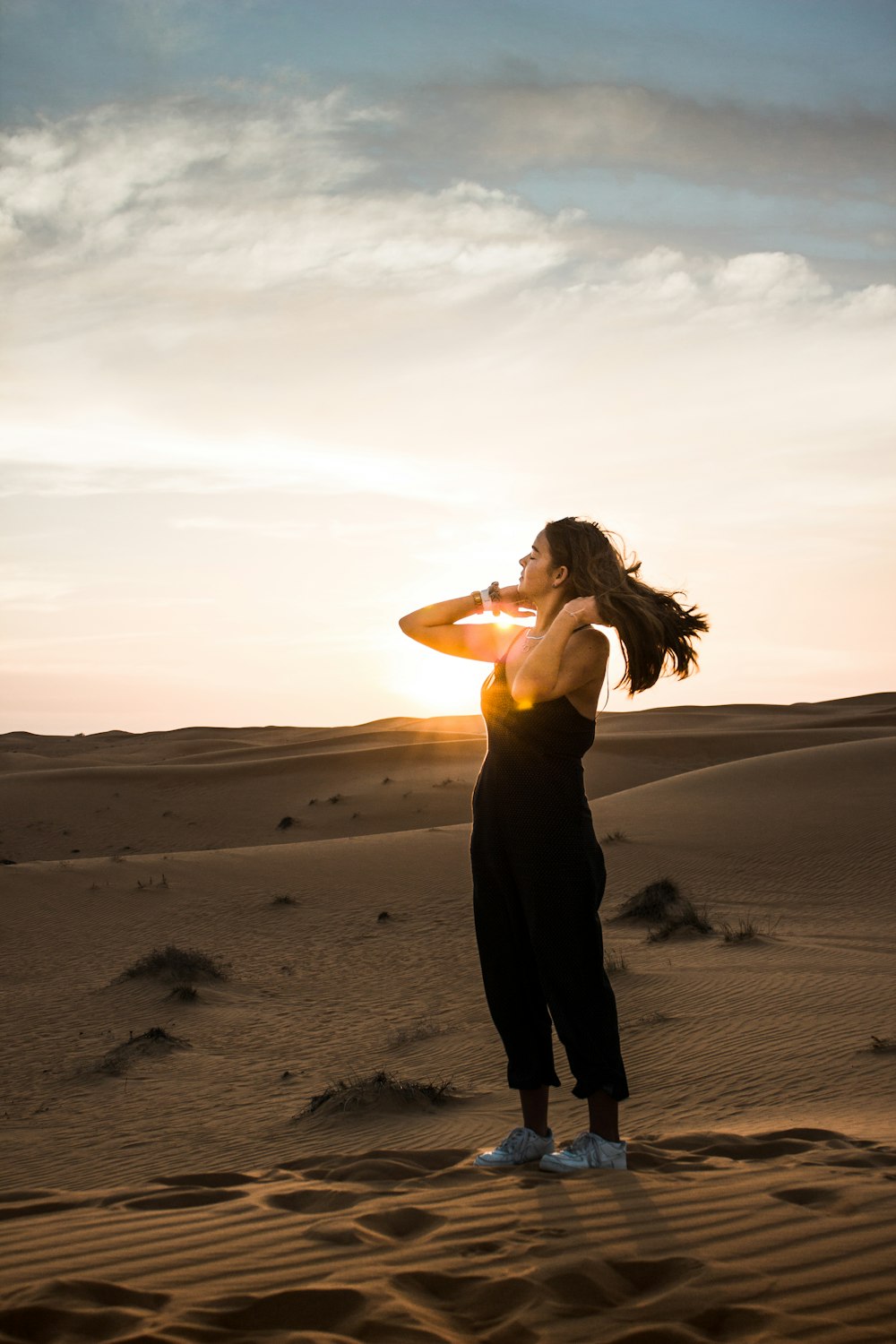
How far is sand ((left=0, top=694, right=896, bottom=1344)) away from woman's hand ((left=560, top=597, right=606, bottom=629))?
2.07 m

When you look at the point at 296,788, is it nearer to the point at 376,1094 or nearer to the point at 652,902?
the point at 652,902

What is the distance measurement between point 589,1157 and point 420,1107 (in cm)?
213

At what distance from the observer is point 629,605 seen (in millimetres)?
4469

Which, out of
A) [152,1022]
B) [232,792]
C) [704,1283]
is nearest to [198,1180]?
[704,1283]

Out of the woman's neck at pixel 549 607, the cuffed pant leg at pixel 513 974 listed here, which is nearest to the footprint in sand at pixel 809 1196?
the cuffed pant leg at pixel 513 974

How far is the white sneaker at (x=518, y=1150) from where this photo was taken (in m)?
4.73

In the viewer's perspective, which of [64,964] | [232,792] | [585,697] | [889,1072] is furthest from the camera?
[232,792]

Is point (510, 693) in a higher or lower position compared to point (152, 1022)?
higher

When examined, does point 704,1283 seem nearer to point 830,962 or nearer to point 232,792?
point 830,962

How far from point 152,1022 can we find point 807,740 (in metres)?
32.4

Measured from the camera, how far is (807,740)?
1523 inches

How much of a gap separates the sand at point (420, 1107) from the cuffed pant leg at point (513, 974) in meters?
0.44

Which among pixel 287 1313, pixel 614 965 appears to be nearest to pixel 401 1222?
pixel 287 1313

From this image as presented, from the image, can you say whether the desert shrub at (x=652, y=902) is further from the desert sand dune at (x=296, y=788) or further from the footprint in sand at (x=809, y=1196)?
the desert sand dune at (x=296, y=788)
